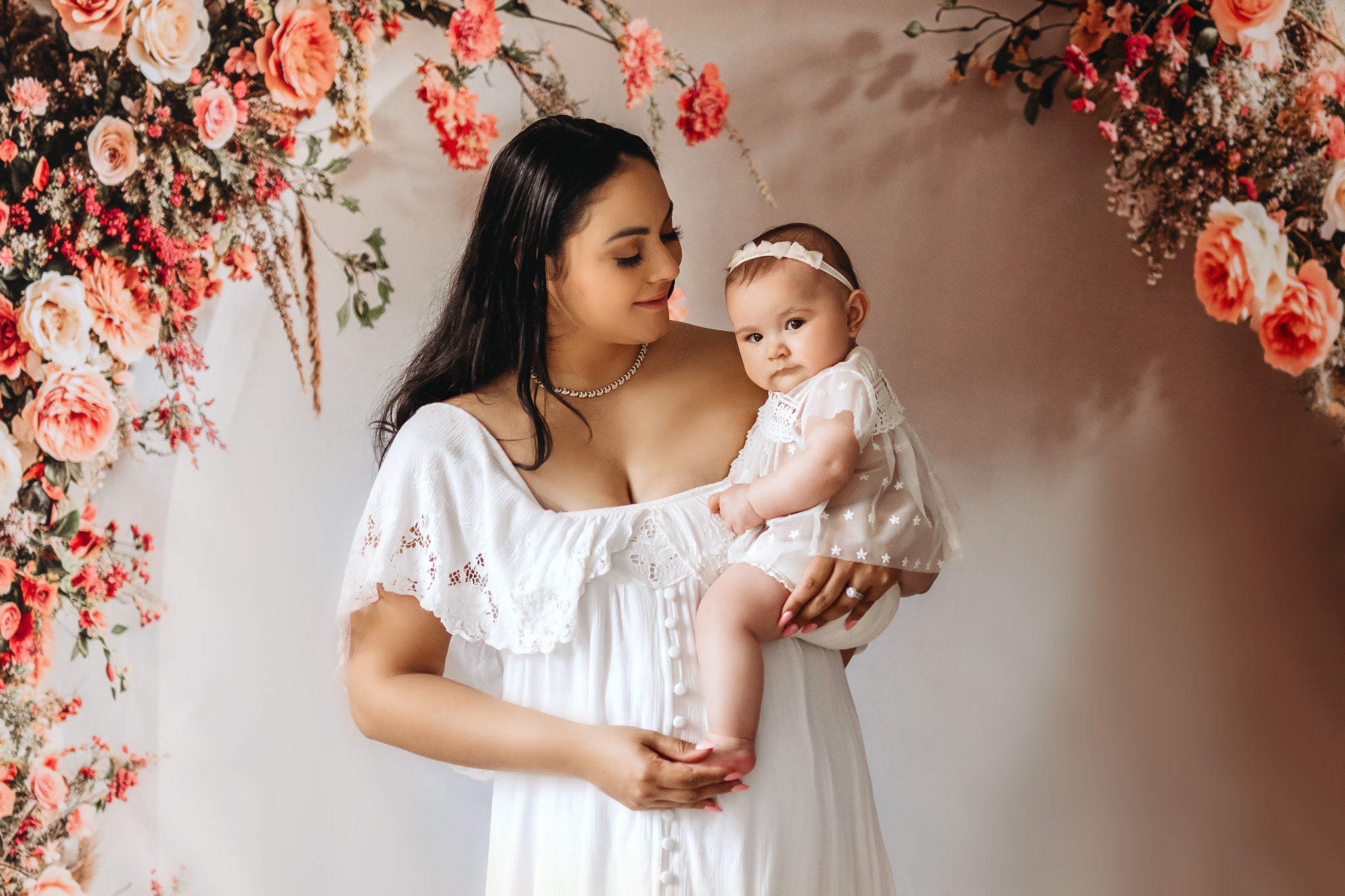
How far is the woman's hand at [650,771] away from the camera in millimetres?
1475

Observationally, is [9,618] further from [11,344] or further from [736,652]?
[736,652]

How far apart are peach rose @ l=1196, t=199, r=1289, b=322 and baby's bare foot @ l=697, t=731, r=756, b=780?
1529 millimetres

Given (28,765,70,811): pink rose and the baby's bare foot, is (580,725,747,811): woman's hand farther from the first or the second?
(28,765,70,811): pink rose

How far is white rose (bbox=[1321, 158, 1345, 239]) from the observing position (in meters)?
2.26

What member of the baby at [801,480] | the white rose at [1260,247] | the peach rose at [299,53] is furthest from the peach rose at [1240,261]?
the peach rose at [299,53]

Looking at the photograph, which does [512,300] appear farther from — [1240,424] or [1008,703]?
[1240,424]

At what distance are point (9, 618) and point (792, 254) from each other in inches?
56.9

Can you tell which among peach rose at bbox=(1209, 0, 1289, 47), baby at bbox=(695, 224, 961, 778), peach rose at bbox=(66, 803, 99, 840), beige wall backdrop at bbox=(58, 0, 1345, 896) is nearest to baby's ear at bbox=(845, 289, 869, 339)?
baby at bbox=(695, 224, 961, 778)

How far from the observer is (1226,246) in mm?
2344

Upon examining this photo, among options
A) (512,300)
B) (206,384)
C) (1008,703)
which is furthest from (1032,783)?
(206,384)

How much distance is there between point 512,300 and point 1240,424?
62.7 inches

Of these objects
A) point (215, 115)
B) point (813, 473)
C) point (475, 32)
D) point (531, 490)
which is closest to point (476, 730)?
point (531, 490)

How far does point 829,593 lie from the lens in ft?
5.21

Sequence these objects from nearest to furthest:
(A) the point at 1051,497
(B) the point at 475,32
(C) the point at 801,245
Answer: (C) the point at 801,245, (B) the point at 475,32, (A) the point at 1051,497
